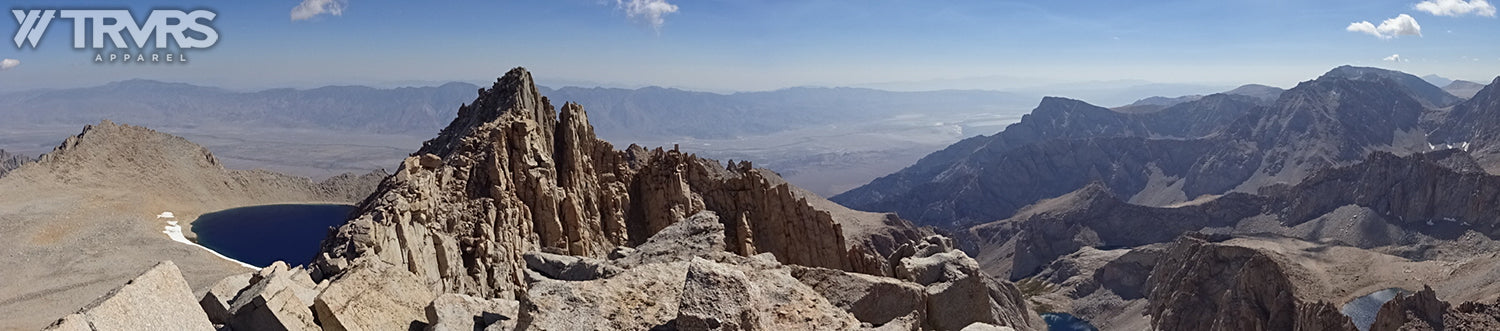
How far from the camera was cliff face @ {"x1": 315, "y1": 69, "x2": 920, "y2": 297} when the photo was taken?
3622 cm

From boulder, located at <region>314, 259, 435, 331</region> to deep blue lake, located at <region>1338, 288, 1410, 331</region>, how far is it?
13372cm

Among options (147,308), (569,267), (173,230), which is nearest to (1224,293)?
(569,267)

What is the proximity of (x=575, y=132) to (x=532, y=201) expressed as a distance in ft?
38.5

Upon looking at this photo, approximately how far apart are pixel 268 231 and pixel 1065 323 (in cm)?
14884

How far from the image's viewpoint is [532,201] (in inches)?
1859

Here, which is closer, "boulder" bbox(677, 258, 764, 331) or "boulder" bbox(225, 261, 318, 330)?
"boulder" bbox(677, 258, 764, 331)

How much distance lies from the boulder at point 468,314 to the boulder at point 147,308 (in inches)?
170

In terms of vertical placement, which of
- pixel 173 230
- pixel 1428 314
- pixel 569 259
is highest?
pixel 569 259

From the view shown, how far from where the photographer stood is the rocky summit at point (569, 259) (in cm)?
1609

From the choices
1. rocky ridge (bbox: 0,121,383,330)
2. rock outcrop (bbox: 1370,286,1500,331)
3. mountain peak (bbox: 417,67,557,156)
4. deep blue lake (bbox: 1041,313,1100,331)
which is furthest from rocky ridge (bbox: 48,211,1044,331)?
deep blue lake (bbox: 1041,313,1100,331)

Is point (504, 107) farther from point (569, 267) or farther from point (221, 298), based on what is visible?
point (221, 298)

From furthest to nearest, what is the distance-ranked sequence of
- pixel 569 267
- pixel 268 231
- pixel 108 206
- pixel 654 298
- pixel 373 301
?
pixel 268 231
pixel 108 206
pixel 569 267
pixel 373 301
pixel 654 298

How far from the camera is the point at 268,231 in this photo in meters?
127

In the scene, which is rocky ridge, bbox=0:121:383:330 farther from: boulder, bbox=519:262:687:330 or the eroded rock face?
the eroded rock face
